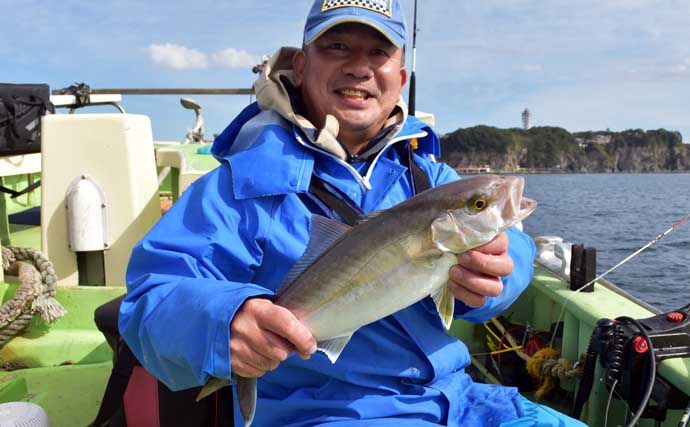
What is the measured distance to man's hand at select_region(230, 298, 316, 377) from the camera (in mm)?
1833

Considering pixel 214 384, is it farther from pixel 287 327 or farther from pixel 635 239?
pixel 635 239

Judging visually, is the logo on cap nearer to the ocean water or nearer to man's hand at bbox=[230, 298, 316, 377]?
man's hand at bbox=[230, 298, 316, 377]

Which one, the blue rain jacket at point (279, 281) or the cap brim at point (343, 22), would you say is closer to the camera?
the blue rain jacket at point (279, 281)

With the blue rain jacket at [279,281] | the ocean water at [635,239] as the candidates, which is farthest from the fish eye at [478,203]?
the ocean water at [635,239]

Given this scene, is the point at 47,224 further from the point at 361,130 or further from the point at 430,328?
the point at 430,328

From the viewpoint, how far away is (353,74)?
2650 millimetres

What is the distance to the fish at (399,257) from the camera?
1.94 metres

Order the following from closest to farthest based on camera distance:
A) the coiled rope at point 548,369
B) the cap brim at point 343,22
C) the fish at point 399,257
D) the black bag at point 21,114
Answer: the fish at point 399,257, the cap brim at point 343,22, the coiled rope at point 548,369, the black bag at point 21,114

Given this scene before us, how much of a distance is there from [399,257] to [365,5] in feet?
4.25

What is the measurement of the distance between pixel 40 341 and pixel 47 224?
3.76 ft

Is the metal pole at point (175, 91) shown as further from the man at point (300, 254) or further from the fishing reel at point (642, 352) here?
the fishing reel at point (642, 352)

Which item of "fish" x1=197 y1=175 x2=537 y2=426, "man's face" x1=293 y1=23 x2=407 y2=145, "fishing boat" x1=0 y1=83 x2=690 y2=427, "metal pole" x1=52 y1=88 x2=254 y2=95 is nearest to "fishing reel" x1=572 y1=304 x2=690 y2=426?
"fishing boat" x1=0 y1=83 x2=690 y2=427

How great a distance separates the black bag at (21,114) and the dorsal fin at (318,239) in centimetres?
583

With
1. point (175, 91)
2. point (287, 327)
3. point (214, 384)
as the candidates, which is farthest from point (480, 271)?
point (175, 91)
